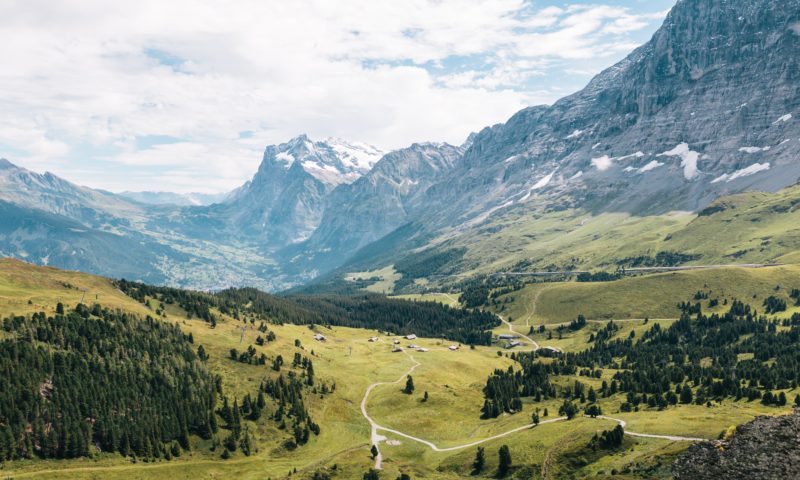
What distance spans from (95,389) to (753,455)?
138484 millimetres

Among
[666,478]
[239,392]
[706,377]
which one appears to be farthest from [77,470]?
[706,377]

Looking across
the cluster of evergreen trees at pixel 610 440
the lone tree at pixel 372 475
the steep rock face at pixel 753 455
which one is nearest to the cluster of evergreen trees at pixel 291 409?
the lone tree at pixel 372 475

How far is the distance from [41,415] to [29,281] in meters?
88.7

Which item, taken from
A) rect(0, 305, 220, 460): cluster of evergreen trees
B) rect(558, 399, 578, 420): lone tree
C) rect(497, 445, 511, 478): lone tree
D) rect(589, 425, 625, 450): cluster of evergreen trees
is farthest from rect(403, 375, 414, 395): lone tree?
rect(589, 425, 625, 450): cluster of evergreen trees

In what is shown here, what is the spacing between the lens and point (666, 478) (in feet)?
235

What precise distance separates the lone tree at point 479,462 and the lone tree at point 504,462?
4360 mm

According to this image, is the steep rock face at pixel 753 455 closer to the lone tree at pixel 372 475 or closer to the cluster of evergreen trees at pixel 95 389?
the lone tree at pixel 372 475

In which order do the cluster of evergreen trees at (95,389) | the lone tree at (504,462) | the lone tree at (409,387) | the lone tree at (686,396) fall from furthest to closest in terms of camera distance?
the lone tree at (409,387) < the lone tree at (686,396) < the cluster of evergreen trees at (95,389) < the lone tree at (504,462)

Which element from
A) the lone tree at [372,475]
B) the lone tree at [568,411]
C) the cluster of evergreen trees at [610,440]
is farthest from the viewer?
the lone tree at [568,411]

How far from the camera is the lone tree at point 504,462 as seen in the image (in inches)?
4232

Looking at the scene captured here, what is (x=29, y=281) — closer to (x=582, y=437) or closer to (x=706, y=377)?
(x=582, y=437)

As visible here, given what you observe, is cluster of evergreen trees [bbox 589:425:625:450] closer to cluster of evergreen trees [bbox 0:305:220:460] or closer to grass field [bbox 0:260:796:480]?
grass field [bbox 0:260:796:480]

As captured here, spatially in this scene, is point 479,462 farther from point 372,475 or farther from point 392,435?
Result: point 392,435

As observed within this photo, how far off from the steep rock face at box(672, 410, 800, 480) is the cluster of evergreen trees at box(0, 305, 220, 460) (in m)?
115
